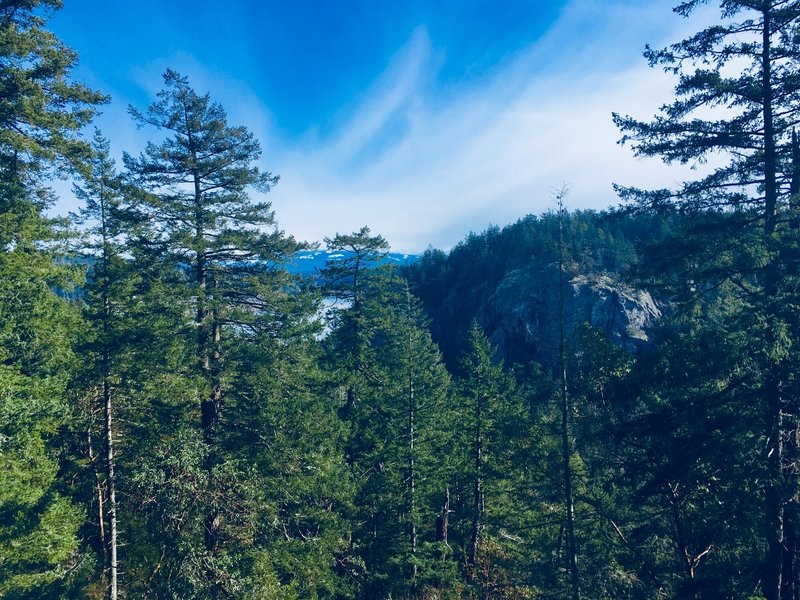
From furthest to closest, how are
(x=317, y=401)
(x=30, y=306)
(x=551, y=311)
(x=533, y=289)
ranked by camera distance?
(x=533, y=289) < (x=551, y=311) < (x=317, y=401) < (x=30, y=306)

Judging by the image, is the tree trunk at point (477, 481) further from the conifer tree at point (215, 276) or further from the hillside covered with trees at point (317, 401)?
the conifer tree at point (215, 276)

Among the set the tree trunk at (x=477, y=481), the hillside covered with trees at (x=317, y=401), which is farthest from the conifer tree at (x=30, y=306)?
the tree trunk at (x=477, y=481)

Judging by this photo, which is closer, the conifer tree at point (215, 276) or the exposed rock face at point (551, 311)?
the conifer tree at point (215, 276)

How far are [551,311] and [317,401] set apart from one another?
5268cm

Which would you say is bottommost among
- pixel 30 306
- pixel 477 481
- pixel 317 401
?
pixel 477 481

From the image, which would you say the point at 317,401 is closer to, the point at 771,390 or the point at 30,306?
the point at 30,306

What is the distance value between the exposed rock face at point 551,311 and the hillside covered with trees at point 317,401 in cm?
4074

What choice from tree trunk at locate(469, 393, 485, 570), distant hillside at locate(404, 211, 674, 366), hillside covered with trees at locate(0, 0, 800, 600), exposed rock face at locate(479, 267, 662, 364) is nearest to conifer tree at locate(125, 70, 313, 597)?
hillside covered with trees at locate(0, 0, 800, 600)

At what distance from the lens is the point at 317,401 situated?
51.7 feet

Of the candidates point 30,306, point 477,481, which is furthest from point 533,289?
point 30,306

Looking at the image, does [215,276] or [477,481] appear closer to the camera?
[215,276]

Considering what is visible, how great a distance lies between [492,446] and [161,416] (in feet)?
48.9

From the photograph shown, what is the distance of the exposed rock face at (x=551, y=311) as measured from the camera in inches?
2281

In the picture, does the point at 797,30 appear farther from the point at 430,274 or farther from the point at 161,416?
the point at 430,274
